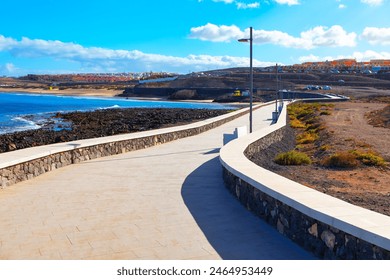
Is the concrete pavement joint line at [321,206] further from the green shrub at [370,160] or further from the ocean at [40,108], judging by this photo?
the ocean at [40,108]

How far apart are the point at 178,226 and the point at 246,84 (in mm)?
117649

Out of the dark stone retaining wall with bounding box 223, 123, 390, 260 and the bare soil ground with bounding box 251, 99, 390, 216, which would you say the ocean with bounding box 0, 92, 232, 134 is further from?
the dark stone retaining wall with bounding box 223, 123, 390, 260

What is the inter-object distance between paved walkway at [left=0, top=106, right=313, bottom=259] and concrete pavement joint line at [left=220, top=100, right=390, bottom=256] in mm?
511

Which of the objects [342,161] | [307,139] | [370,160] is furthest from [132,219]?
[307,139]

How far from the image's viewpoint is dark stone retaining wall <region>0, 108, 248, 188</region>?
9812mm

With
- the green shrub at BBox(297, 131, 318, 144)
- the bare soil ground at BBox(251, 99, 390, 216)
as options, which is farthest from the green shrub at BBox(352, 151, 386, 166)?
the green shrub at BBox(297, 131, 318, 144)

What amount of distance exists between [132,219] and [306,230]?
268 cm

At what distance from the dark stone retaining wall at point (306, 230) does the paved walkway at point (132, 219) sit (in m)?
0.13

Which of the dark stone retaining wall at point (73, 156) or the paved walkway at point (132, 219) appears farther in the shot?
the dark stone retaining wall at point (73, 156)

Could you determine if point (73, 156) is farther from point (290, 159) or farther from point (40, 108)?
point (40, 108)

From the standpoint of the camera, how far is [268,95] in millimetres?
92438

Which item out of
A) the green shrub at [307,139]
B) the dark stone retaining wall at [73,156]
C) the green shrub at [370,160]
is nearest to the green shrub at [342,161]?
the green shrub at [370,160]

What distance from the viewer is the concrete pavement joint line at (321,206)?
432 centimetres
